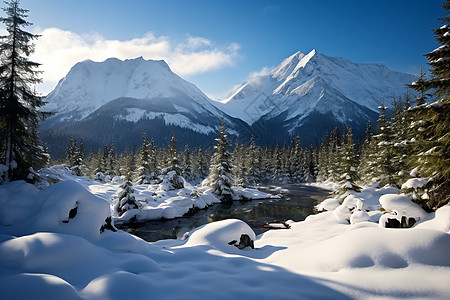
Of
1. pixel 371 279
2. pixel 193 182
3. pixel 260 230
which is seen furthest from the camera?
pixel 193 182

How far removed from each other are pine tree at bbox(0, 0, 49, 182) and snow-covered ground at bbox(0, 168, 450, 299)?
3.73 meters

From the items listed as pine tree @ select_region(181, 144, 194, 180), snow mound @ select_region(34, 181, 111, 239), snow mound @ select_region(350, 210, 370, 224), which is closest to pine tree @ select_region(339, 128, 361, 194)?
snow mound @ select_region(350, 210, 370, 224)

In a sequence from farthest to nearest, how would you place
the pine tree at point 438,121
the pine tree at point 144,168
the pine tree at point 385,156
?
the pine tree at point 144,168 < the pine tree at point 385,156 < the pine tree at point 438,121

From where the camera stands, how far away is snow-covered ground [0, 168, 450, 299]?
4.62 meters

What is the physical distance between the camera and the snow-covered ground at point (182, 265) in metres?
4.62

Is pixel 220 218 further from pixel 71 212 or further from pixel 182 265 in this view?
pixel 182 265

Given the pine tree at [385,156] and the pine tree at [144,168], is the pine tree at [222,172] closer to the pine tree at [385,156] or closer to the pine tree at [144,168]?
the pine tree at [144,168]

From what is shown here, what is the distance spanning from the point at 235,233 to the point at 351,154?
2013 centimetres

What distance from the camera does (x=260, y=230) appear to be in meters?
19.4

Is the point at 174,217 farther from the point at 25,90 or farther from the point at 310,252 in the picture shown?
the point at 310,252

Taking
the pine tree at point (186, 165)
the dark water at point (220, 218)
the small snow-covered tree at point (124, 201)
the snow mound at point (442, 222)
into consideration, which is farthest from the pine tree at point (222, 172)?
the snow mound at point (442, 222)

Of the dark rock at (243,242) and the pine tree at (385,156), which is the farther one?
the pine tree at (385,156)

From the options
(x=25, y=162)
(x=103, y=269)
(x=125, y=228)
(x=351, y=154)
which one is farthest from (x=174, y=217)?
(x=351, y=154)

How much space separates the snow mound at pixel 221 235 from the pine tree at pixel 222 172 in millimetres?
24766
